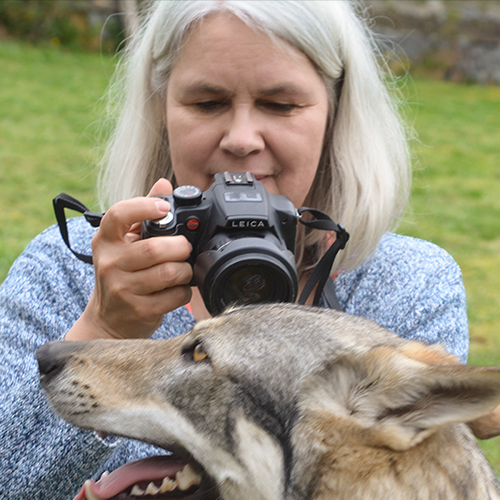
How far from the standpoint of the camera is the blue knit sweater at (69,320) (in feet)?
6.78

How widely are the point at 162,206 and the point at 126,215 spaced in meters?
0.13

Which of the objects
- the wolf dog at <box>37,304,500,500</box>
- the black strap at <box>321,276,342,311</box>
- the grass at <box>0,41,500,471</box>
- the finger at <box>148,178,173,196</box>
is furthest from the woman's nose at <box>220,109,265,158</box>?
the grass at <box>0,41,500,471</box>

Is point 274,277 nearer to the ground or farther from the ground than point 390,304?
farther from the ground

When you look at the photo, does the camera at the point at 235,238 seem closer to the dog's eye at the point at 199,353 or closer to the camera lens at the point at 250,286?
the camera lens at the point at 250,286

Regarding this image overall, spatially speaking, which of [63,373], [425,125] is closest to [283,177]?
[63,373]

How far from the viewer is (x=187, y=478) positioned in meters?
1.88

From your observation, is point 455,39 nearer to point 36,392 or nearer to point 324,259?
point 324,259

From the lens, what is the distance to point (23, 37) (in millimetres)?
12586

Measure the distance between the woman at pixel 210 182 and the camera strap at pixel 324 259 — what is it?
21cm

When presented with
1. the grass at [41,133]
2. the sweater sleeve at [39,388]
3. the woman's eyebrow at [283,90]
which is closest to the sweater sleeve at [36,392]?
the sweater sleeve at [39,388]

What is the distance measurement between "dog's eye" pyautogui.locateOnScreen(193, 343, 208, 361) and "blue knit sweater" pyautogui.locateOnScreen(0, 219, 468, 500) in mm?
428

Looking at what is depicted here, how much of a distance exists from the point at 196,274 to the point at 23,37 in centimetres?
1212

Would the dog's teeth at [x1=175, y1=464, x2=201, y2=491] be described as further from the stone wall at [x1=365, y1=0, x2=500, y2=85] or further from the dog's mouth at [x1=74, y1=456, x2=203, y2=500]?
the stone wall at [x1=365, y1=0, x2=500, y2=85]

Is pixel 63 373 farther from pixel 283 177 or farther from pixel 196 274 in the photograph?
pixel 283 177
